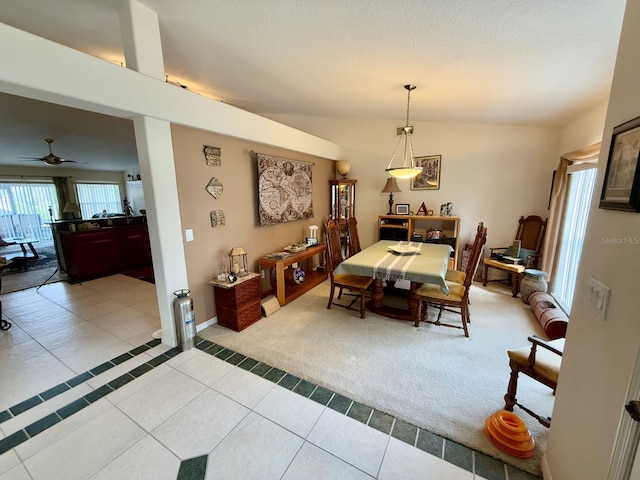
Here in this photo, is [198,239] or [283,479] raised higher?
[198,239]

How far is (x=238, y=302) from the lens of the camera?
9.16ft

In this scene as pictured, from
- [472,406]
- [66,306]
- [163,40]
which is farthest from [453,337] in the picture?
[66,306]

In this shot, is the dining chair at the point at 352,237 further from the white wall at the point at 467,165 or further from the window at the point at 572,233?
the window at the point at 572,233

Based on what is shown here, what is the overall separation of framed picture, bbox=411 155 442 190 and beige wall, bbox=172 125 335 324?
2435 mm

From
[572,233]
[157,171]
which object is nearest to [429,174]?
[572,233]

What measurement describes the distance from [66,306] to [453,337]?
16.1ft

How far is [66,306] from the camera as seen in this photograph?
3.45 meters

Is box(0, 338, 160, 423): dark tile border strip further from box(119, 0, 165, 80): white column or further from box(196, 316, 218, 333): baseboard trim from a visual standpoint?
box(119, 0, 165, 80): white column

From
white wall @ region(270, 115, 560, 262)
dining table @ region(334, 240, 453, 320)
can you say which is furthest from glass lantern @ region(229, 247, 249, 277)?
white wall @ region(270, 115, 560, 262)

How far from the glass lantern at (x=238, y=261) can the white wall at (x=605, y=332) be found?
278 cm

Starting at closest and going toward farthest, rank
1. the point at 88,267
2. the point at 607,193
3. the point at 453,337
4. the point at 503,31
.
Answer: the point at 607,193, the point at 503,31, the point at 453,337, the point at 88,267

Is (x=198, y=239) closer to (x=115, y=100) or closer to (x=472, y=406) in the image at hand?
(x=115, y=100)

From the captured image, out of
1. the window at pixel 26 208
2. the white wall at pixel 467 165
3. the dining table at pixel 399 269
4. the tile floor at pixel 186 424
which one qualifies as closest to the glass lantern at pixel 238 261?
the tile floor at pixel 186 424

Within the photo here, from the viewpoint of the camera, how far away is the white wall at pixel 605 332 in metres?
0.84
